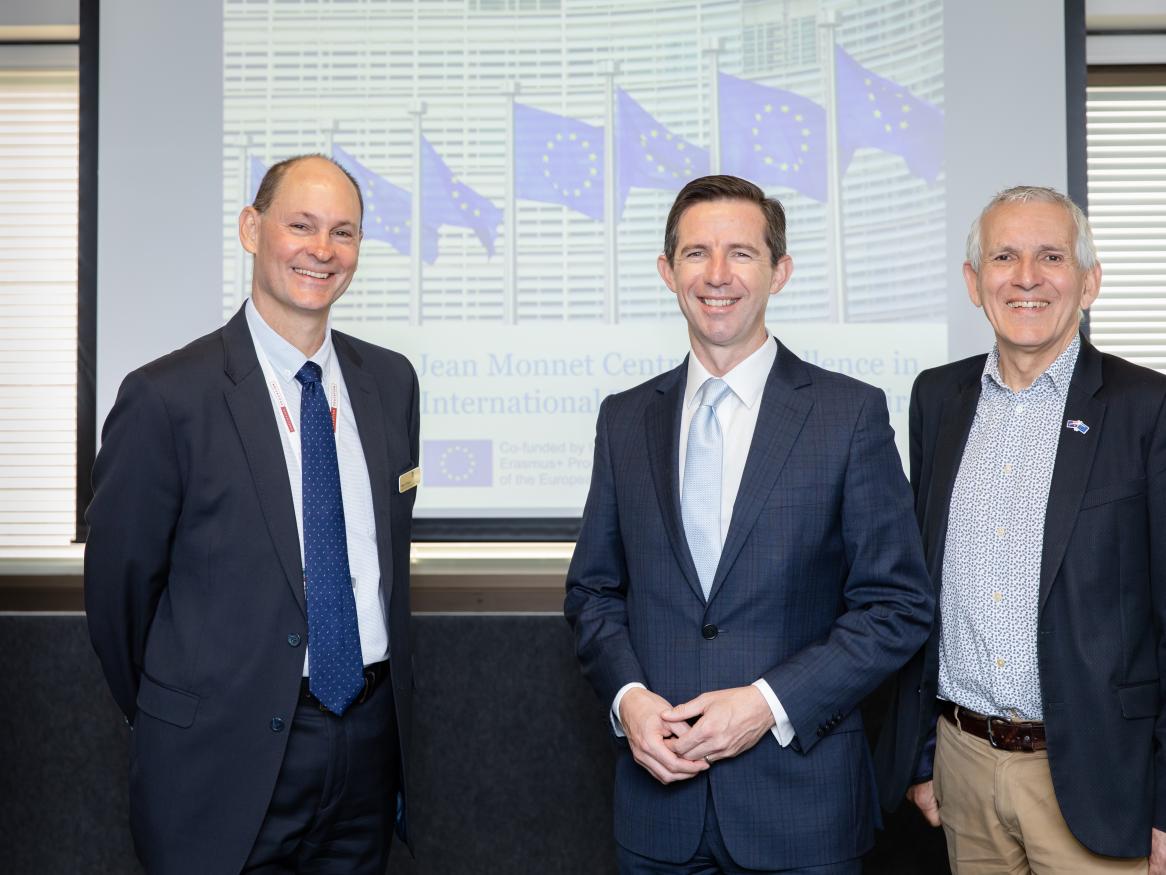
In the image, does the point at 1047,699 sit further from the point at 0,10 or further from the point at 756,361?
the point at 0,10

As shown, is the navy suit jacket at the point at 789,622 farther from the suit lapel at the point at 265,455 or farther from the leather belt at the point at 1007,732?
the suit lapel at the point at 265,455

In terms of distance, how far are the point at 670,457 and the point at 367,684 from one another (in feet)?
2.43

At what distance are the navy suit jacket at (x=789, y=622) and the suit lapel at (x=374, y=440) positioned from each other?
18.4 inches

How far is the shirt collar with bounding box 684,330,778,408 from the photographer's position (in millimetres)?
1884

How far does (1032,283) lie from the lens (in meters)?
2.01

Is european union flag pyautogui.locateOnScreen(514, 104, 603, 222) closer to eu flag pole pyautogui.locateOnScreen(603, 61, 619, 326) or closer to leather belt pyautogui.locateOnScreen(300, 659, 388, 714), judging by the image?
eu flag pole pyautogui.locateOnScreen(603, 61, 619, 326)

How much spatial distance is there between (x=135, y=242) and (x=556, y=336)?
4.57 ft

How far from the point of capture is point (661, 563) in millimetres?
→ 1814

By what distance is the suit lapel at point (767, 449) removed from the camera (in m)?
1.75

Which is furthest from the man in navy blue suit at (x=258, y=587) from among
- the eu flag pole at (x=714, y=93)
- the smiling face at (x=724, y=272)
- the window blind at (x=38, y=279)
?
the window blind at (x=38, y=279)

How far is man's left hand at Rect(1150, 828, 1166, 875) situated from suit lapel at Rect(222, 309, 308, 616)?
5.20ft

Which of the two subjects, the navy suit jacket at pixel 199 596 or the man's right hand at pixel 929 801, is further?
the man's right hand at pixel 929 801

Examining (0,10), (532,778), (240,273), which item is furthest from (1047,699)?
(0,10)

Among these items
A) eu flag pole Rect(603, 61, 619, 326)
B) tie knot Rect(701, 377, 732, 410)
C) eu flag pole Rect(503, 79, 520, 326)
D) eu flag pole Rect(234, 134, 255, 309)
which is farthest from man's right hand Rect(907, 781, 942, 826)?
eu flag pole Rect(234, 134, 255, 309)
